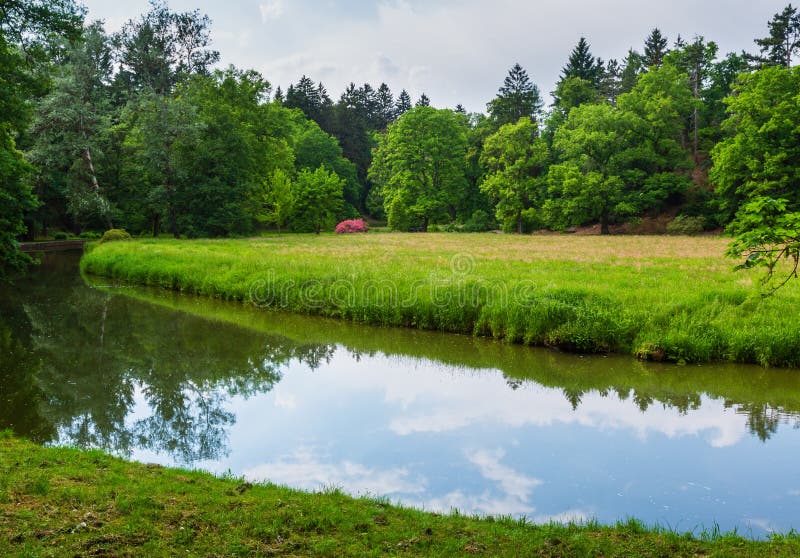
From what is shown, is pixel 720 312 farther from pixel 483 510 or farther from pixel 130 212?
pixel 130 212

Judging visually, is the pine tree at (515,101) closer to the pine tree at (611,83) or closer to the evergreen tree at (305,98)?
the pine tree at (611,83)

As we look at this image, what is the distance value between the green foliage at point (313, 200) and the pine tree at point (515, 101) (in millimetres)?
21667

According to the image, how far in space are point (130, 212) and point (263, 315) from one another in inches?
1307

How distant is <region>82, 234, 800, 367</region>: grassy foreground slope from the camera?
11328mm

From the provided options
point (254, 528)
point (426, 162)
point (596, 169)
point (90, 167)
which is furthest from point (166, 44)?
point (254, 528)

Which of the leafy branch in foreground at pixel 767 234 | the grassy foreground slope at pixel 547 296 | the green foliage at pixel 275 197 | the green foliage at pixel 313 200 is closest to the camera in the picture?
the leafy branch in foreground at pixel 767 234

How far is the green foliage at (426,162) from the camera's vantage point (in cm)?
5649

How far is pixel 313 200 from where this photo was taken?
5281cm

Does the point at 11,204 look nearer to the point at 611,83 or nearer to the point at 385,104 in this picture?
the point at 611,83

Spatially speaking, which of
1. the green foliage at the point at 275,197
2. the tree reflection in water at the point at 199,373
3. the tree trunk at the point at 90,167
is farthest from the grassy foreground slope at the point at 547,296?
the green foliage at the point at 275,197

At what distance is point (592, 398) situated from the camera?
31.8 feet

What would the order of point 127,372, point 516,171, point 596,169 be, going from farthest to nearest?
point 516,171 → point 596,169 → point 127,372

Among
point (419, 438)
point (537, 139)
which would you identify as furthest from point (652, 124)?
point (419, 438)

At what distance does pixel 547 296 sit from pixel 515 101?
53.7 meters
